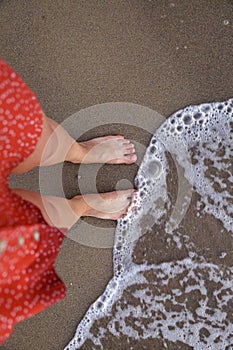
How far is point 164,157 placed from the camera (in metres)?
1.40

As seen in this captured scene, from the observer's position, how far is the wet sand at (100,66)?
1.38m

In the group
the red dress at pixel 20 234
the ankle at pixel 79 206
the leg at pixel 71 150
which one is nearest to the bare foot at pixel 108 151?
the leg at pixel 71 150

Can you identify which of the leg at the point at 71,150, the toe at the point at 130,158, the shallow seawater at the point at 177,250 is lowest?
the shallow seawater at the point at 177,250

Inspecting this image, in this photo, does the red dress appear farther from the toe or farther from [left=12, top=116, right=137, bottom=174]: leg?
the toe

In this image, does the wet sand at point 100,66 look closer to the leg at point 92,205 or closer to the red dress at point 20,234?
the leg at point 92,205

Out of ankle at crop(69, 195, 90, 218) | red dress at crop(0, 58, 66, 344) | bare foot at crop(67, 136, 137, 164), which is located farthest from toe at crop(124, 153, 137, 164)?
red dress at crop(0, 58, 66, 344)

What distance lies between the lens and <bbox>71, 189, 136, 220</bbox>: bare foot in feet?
4.50

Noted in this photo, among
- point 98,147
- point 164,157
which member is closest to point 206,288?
point 164,157

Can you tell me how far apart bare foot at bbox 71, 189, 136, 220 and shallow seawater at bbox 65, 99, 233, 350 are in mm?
39

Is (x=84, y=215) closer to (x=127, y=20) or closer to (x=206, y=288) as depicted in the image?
(x=206, y=288)

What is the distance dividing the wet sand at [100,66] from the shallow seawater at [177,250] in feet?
0.11

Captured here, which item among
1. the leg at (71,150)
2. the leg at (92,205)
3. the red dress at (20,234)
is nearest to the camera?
the red dress at (20,234)

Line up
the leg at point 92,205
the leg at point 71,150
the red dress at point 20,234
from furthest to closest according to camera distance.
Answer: the leg at point 92,205 < the leg at point 71,150 < the red dress at point 20,234

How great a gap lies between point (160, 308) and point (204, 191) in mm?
362
